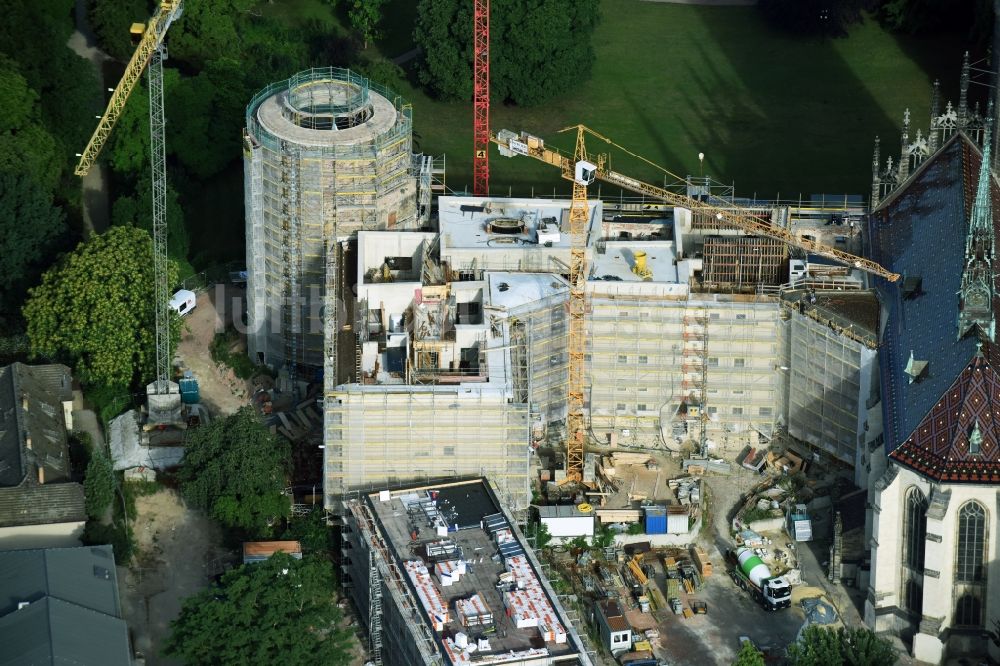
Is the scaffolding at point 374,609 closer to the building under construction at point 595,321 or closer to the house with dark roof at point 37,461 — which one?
the building under construction at point 595,321

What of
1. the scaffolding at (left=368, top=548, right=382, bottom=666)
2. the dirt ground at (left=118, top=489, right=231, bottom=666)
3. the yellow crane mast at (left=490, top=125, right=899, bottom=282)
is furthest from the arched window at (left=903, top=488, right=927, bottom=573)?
the dirt ground at (left=118, top=489, right=231, bottom=666)

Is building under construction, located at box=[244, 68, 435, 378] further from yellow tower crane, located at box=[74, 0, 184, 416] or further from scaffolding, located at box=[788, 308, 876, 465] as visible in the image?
scaffolding, located at box=[788, 308, 876, 465]

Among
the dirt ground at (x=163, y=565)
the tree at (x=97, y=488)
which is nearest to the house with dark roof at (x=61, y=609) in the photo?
the dirt ground at (x=163, y=565)

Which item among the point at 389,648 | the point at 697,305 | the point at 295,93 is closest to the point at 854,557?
the point at 697,305

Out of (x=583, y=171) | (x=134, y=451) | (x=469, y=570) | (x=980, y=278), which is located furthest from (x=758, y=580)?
(x=134, y=451)

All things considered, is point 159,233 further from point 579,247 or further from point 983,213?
point 983,213
